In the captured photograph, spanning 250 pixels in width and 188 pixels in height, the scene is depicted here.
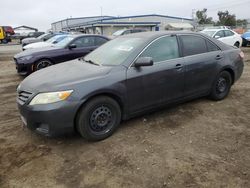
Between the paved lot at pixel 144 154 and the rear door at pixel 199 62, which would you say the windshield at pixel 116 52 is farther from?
the paved lot at pixel 144 154

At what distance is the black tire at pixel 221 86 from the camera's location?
547cm

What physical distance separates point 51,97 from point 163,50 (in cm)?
214

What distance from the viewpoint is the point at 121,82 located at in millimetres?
3990

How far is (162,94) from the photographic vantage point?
14.8 ft

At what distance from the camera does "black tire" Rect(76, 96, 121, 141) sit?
12.2ft

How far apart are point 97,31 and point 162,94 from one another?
1653 inches

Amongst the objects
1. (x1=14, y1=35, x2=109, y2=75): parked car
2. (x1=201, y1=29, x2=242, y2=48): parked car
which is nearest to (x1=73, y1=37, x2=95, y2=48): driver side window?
(x1=14, y1=35, x2=109, y2=75): parked car

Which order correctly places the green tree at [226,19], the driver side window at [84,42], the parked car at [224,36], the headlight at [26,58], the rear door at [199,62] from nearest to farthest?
the rear door at [199,62], the headlight at [26,58], the driver side window at [84,42], the parked car at [224,36], the green tree at [226,19]

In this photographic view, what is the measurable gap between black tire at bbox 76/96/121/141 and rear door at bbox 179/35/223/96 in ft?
5.24

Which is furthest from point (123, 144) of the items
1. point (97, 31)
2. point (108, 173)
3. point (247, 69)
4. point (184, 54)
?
point (97, 31)

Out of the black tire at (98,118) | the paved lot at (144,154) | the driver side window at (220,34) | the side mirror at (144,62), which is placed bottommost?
the paved lot at (144,154)

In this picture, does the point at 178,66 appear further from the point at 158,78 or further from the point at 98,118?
the point at 98,118

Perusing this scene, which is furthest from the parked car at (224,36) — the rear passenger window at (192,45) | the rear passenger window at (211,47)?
the rear passenger window at (192,45)

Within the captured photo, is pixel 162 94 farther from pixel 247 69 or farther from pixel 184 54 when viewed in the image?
pixel 247 69
